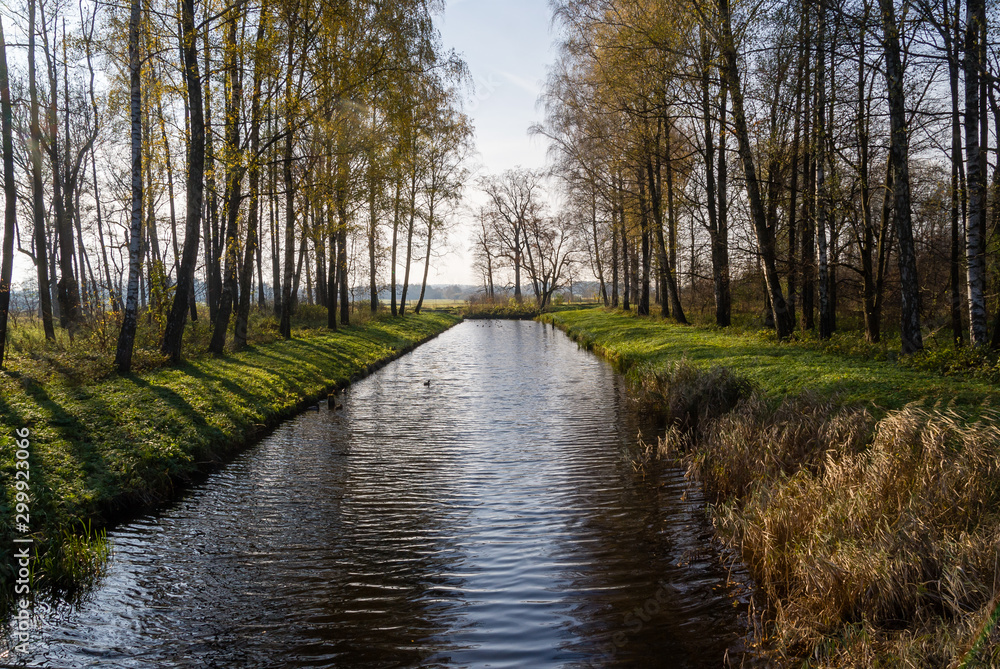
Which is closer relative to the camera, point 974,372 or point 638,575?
point 638,575

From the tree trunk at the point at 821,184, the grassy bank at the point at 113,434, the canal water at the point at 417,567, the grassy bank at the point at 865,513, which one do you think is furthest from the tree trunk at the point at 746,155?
the grassy bank at the point at 113,434

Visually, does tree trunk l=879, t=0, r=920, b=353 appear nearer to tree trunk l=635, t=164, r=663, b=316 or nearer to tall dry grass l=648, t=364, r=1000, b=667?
tall dry grass l=648, t=364, r=1000, b=667

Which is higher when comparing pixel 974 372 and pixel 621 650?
pixel 974 372

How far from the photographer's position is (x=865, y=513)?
4598mm

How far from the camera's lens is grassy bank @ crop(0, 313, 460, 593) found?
5.50 m

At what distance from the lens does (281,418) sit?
38.4ft

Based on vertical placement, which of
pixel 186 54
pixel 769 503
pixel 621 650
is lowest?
pixel 621 650

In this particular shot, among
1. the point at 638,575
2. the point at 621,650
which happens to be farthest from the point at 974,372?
the point at 621,650

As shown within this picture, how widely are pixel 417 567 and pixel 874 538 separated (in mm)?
3645

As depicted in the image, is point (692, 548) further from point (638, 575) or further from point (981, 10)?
point (981, 10)

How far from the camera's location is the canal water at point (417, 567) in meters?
4.28

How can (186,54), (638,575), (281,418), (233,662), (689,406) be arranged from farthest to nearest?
(186,54)
(281,418)
(689,406)
(638,575)
(233,662)

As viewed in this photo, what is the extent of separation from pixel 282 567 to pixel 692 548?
3791 millimetres

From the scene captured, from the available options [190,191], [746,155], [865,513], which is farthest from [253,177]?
[865,513]
